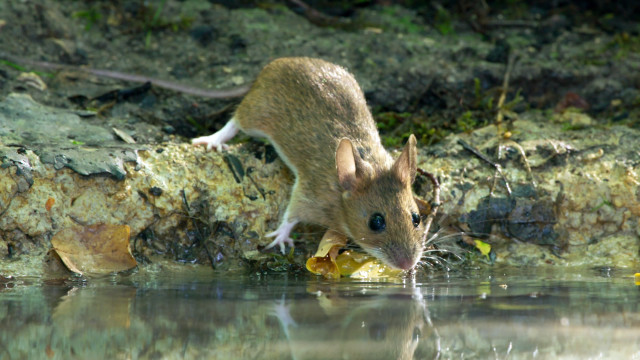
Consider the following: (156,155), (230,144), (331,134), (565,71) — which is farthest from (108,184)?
(565,71)

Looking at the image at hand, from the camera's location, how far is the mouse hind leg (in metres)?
5.43

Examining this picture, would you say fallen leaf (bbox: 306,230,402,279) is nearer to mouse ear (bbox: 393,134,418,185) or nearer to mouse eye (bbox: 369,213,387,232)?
mouse eye (bbox: 369,213,387,232)

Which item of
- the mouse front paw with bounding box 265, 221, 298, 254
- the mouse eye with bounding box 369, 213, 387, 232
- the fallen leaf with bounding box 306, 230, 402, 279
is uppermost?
the mouse eye with bounding box 369, 213, 387, 232

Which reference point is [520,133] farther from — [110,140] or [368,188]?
[110,140]

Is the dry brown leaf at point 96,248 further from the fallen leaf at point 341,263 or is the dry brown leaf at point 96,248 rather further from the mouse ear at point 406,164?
the mouse ear at point 406,164

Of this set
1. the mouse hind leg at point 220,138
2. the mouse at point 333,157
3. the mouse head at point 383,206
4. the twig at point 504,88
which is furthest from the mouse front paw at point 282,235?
the twig at point 504,88

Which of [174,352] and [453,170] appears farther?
[453,170]

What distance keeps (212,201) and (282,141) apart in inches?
31.4

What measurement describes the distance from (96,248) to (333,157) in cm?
173

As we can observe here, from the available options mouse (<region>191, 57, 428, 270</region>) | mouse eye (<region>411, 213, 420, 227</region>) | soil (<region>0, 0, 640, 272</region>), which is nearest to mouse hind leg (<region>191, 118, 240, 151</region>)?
mouse (<region>191, 57, 428, 270</region>)

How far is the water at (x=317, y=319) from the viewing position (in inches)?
107

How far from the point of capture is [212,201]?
16.7 feet

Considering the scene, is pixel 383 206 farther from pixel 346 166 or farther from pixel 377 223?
pixel 346 166

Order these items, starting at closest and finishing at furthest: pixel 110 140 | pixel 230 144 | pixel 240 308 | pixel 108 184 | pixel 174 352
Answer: pixel 174 352 < pixel 240 308 < pixel 108 184 < pixel 110 140 < pixel 230 144
